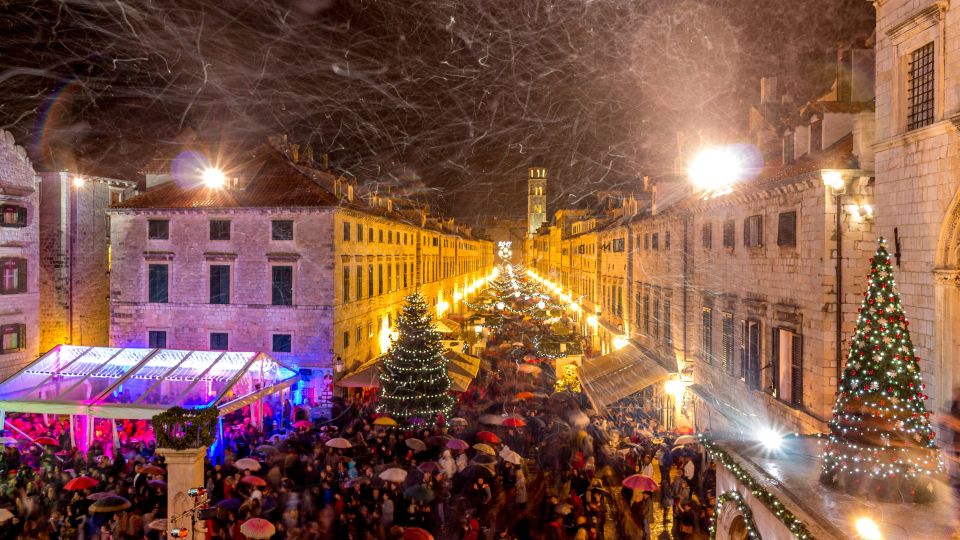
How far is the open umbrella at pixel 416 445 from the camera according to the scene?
18.4m

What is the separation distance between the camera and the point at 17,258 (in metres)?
28.1

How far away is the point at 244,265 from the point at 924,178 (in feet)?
87.6

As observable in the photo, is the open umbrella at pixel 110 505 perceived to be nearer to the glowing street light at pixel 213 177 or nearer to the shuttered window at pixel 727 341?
the shuttered window at pixel 727 341

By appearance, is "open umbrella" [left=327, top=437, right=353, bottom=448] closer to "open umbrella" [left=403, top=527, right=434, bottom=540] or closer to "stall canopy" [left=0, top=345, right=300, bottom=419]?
"stall canopy" [left=0, top=345, right=300, bottom=419]

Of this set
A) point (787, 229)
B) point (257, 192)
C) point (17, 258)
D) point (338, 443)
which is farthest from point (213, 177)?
point (787, 229)

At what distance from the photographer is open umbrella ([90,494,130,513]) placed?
1336 cm

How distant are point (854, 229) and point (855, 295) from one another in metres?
1.35

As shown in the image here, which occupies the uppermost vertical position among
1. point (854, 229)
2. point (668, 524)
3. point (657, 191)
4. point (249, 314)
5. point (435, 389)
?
point (657, 191)

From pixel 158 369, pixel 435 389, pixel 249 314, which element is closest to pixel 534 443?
pixel 435 389

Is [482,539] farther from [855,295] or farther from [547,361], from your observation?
[547,361]

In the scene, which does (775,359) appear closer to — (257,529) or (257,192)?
(257,529)

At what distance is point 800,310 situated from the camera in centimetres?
1373

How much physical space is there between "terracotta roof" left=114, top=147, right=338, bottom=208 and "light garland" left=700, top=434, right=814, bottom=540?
21.6 metres

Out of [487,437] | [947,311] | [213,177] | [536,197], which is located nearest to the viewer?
[947,311]
